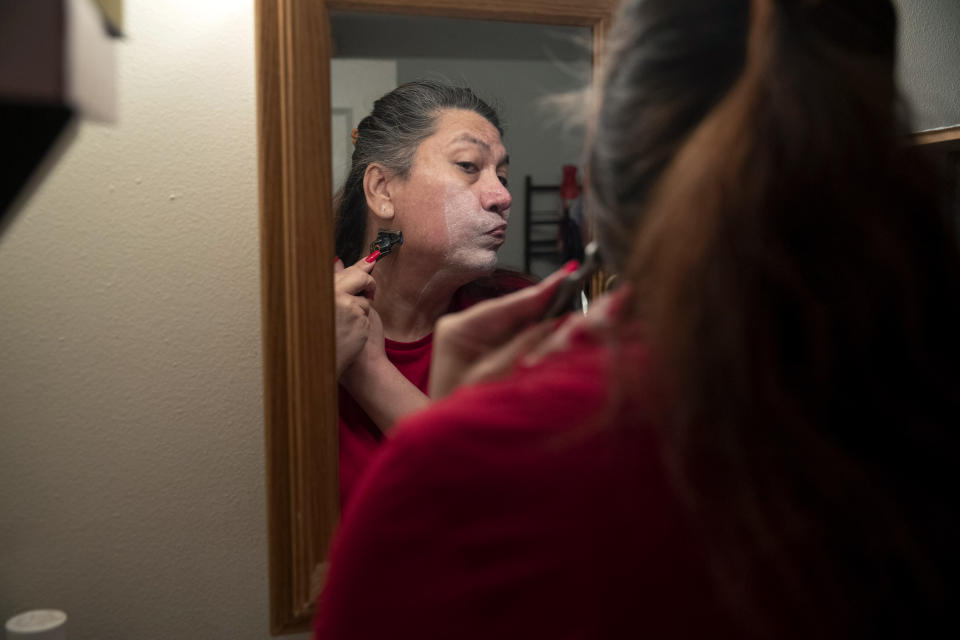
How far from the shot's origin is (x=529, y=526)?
0.37m

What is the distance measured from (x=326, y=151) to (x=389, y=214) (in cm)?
8

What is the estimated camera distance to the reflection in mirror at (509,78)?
73 centimetres

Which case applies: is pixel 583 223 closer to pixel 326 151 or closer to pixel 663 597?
pixel 326 151

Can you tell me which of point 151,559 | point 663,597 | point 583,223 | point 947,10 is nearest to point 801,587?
point 663,597

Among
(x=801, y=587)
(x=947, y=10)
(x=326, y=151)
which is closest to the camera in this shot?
(x=801, y=587)

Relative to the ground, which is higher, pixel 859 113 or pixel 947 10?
pixel 947 10

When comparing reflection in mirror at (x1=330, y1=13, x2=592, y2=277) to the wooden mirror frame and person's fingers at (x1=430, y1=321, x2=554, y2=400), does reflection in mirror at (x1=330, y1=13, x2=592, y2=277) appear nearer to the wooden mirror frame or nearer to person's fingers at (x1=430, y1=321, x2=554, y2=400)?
the wooden mirror frame

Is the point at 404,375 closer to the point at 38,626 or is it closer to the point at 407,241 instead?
the point at 407,241

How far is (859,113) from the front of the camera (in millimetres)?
369

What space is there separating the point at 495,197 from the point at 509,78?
0.12m

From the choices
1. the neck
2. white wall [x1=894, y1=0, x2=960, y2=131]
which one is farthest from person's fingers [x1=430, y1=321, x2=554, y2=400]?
white wall [x1=894, y1=0, x2=960, y2=131]

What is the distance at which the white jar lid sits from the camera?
0.67 metres

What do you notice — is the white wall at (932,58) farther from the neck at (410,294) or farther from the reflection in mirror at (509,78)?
the neck at (410,294)

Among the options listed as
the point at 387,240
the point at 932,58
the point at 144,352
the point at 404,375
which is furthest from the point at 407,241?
the point at 932,58
